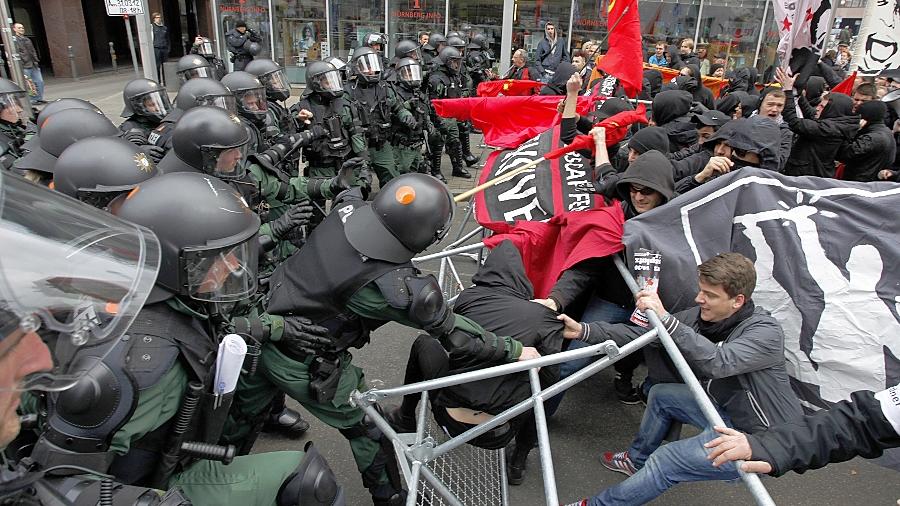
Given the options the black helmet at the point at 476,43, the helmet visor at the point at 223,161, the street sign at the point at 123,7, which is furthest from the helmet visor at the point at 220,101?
the black helmet at the point at 476,43

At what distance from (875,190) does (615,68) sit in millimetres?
2846

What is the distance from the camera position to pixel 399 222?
237cm

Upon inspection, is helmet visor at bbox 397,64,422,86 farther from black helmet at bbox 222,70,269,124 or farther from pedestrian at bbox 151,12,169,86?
pedestrian at bbox 151,12,169,86

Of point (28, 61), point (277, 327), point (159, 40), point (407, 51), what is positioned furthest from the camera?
point (159, 40)

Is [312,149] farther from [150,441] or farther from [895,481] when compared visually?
[895,481]

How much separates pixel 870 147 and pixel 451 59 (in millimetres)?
5956

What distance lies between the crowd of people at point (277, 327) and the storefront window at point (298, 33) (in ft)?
40.2

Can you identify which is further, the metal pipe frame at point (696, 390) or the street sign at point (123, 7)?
the street sign at point (123, 7)

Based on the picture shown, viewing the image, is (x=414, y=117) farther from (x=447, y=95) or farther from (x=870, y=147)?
(x=870, y=147)

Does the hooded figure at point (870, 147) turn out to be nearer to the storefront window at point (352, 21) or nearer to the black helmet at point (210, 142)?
the black helmet at point (210, 142)

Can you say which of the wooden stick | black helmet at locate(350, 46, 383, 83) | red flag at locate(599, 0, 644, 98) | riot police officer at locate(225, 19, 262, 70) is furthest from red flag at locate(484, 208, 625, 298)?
riot police officer at locate(225, 19, 262, 70)

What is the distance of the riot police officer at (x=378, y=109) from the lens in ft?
22.9

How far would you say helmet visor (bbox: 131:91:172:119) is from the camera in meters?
5.21

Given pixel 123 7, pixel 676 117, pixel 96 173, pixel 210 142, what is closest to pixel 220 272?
pixel 96 173
